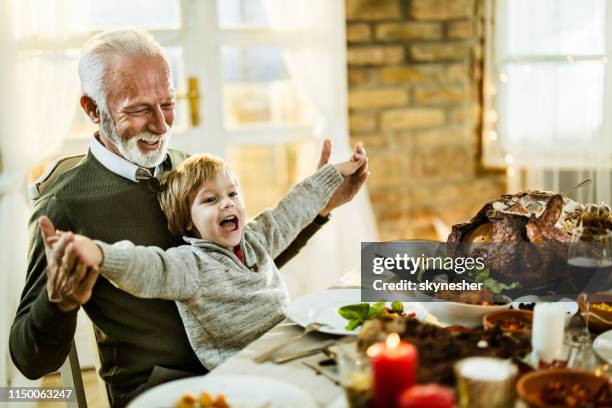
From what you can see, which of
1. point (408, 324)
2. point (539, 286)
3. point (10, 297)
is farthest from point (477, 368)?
point (10, 297)

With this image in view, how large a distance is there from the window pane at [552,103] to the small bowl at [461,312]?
2095 millimetres

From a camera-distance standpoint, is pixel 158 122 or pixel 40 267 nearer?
pixel 40 267

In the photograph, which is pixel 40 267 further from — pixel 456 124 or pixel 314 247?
pixel 456 124

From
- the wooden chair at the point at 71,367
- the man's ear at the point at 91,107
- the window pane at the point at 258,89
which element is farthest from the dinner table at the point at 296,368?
the window pane at the point at 258,89

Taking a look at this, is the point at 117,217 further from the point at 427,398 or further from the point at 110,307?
the point at 427,398

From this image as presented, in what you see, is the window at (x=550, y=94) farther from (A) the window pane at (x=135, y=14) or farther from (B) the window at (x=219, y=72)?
(A) the window pane at (x=135, y=14)

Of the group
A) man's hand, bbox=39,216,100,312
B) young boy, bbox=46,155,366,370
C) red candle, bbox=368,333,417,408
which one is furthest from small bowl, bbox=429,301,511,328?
man's hand, bbox=39,216,100,312

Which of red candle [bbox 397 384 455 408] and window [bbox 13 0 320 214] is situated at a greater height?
window [bbox 13 0 320 214]

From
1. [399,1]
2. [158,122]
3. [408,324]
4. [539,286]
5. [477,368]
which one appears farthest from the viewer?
[399,1]

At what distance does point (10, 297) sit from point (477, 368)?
217 cm

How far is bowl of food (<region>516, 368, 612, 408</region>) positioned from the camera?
3.29ft

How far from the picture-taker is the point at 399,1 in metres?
3.24

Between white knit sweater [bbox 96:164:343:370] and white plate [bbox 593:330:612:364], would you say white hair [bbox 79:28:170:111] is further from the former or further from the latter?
white plate [bbox 593:330:612:364]

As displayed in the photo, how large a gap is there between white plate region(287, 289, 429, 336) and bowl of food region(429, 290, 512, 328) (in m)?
0.05
